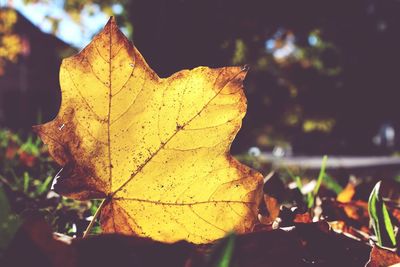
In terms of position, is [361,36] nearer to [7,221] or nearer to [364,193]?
[364,193]

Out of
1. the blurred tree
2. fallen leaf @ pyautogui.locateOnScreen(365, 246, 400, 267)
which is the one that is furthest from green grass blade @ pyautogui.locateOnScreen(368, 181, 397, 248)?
the blurred tree

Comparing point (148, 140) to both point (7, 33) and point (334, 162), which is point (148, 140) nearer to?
point (334, 162)

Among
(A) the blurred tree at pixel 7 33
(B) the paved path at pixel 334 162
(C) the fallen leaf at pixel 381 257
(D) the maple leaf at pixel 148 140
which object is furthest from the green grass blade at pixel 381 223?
(A) the blurred tree at pixel 7 33

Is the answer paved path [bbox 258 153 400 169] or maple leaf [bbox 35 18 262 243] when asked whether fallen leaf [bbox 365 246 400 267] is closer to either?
maple leaf [bbox 35 18 262 243]

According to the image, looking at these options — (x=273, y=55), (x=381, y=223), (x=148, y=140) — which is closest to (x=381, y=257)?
(x=381, y=223)

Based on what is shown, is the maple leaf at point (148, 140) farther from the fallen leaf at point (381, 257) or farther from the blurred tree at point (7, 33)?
the blurred tree at point (7, 33)

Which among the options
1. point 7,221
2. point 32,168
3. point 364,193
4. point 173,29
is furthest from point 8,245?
point 173,29
